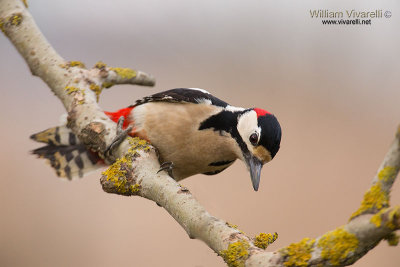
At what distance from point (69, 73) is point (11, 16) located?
0.45 metres

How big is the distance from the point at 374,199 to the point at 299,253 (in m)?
0.21

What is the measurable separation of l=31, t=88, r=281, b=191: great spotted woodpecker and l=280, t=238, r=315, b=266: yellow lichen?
989mm

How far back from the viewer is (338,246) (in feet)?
3.23

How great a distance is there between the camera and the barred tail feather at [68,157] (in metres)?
2.52

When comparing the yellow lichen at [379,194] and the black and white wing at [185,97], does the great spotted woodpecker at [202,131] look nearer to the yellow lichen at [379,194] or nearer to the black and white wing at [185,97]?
the black and white wing at [185,97]

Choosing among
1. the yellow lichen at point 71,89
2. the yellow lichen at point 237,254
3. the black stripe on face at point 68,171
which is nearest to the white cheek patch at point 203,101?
the yellow lichen at point 71,89

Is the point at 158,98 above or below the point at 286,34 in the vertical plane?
below

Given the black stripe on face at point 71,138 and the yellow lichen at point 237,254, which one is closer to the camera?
the yellow lichen at point 237,254

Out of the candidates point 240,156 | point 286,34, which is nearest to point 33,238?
point 240,156

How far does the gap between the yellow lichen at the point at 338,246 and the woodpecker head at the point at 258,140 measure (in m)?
0.96

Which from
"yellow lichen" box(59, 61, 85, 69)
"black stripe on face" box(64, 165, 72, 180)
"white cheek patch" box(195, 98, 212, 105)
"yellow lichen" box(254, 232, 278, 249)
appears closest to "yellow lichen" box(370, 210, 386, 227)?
"yellow lichen" box(254, 232, 278, 249)

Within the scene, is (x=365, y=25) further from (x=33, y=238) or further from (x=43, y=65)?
(x=33, y=238)

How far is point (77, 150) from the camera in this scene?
2.54 metres

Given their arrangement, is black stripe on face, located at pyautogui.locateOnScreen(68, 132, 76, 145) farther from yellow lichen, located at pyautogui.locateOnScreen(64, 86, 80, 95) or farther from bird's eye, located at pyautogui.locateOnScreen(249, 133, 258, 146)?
bird's eye, located at pyautogui.locateOnScreen(249, 133, 258, 146)
